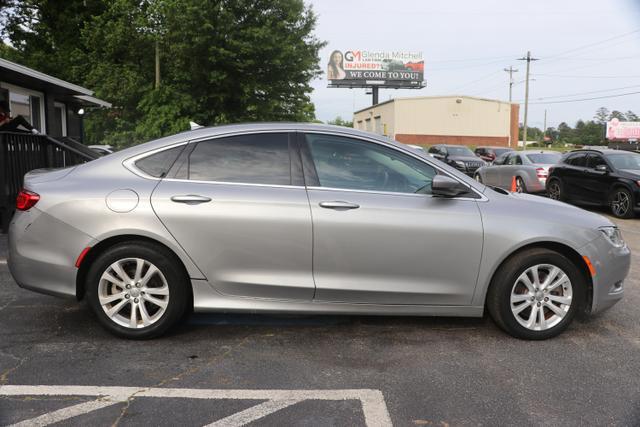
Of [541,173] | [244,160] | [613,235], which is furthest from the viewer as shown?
[541,173]

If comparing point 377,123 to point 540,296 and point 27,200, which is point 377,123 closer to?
point 540,296

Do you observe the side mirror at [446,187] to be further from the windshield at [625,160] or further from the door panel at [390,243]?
the windshield at [625,160]

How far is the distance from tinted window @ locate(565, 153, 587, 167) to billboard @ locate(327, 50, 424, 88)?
65.4m

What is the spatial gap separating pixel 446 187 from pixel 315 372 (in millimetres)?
1565

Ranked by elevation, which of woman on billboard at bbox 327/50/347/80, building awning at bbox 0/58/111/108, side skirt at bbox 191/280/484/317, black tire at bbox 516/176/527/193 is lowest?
side skirt at bbox 191/280/484/317

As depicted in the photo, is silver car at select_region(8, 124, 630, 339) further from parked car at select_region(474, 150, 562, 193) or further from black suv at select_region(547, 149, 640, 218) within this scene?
parked car at select_region(474, 150, 562, 193)

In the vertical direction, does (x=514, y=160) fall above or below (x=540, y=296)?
above

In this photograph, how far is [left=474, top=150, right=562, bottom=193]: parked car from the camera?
49.9ft

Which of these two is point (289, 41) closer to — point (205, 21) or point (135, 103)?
point (205, 21)

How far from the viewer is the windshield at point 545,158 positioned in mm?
15977

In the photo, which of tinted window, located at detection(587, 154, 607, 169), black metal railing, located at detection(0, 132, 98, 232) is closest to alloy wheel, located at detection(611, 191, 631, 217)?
tinted window, located at detection(587, 154, 607, 169)

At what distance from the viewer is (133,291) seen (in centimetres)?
398

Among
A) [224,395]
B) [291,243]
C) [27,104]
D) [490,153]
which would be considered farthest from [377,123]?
[224,395]

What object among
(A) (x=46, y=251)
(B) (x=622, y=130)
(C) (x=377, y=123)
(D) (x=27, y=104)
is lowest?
(A) (x=46, y=251)
